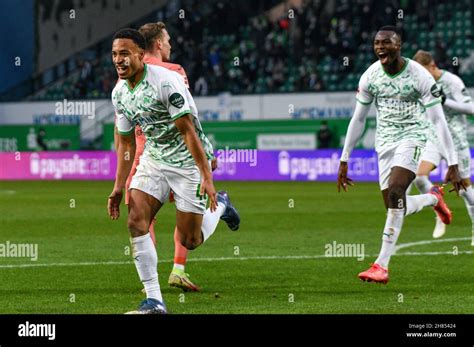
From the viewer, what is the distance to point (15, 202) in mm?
22672

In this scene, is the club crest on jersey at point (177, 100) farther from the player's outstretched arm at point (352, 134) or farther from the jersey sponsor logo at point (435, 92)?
the jersey sponsor logo at point (435, 92)

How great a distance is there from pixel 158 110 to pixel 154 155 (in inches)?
18.9

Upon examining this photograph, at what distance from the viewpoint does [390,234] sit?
32.0 ft

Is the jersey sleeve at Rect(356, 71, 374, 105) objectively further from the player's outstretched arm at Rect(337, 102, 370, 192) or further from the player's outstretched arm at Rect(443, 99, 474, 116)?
the player's outstretched arm at Rect(443, 99, 474, 116)

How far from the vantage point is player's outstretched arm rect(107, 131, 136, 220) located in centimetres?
810

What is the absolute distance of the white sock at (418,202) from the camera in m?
10.7

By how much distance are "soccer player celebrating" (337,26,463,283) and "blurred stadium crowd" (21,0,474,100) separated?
21653 mm

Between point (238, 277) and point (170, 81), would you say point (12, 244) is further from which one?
point (170, 81)

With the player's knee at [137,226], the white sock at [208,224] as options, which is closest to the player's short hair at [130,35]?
the player's knee at [137,226]

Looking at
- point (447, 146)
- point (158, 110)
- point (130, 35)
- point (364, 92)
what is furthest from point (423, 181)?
point (130, 35)

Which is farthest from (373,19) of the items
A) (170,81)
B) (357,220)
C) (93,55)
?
(170,81)

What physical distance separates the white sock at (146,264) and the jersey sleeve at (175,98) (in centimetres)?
93

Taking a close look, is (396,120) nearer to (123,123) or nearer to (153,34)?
(153,34)
